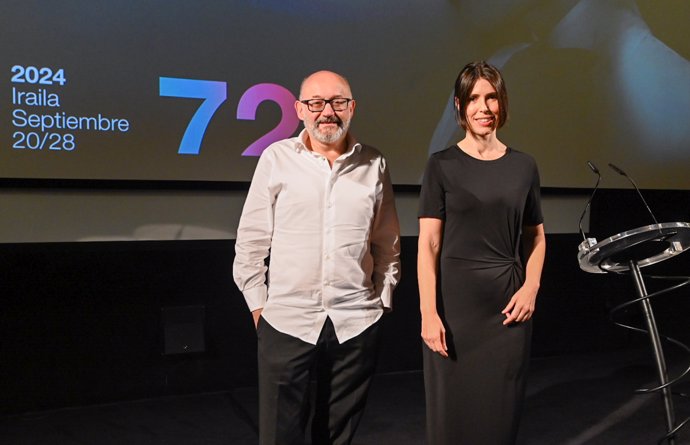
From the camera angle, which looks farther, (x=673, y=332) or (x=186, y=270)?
(x=673, y=332)

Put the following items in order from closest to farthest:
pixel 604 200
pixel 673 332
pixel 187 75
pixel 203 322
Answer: pixel 187 75 < pixel 203 322 < pixel 604 200 < pixel 673 332

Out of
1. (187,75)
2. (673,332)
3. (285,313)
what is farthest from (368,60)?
(673,332)

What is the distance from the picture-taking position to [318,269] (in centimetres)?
187

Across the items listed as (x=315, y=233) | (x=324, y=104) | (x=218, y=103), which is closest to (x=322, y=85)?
(x=324, y=104)

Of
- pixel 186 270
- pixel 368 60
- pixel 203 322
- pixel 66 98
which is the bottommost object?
pixel 203 322

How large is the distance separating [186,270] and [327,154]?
1.83 metres

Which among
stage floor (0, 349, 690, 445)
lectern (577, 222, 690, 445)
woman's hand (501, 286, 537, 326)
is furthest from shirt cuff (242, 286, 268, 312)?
stage floor (0, 349, 690, 445)

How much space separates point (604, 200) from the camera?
14.6ft

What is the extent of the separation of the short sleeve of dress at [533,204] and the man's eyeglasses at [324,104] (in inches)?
20.6

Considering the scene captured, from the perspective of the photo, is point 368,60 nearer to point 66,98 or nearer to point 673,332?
point 66,98

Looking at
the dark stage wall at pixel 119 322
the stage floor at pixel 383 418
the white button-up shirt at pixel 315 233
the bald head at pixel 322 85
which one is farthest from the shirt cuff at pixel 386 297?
the dark stage wall at pixel 119 322

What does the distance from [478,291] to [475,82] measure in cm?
53

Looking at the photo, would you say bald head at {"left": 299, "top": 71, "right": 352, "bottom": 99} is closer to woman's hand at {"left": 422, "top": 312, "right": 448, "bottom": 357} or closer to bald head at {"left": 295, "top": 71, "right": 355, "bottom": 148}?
bald head at {"left": 295, "top": 71, "right": 355, "bottom": 148}

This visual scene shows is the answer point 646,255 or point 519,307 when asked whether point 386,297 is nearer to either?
point 519,307
